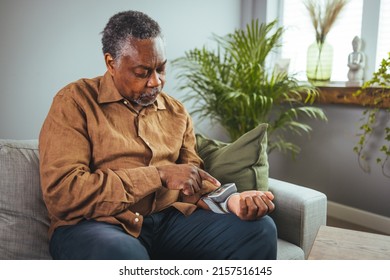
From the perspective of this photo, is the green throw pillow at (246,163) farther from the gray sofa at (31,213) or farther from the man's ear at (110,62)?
the man's ear at (110,62)

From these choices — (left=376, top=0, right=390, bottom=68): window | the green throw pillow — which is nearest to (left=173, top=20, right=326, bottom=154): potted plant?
(left=376, top=0, right=390, bottom=68): window

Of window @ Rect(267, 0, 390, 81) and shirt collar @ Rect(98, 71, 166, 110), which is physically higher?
window @ Rect(267, 0, 390, 81)

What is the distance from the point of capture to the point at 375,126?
2.46 meters

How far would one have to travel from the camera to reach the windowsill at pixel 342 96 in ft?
7.87

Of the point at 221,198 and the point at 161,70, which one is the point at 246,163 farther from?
the point at 161,70

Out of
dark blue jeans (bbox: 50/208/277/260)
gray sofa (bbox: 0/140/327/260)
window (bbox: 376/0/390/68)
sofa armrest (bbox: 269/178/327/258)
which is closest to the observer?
dark blue jeans (bbox: 50/208/277/260)

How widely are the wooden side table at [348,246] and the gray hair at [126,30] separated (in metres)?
0.81

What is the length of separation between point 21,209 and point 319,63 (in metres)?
2.04

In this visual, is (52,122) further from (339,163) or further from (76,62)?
(339,163)

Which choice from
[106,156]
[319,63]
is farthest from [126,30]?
[319,63]

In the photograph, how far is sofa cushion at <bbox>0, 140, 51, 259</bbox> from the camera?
4.30ft

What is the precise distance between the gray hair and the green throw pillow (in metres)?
0.48

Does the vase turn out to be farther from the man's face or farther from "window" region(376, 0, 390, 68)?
the man's face

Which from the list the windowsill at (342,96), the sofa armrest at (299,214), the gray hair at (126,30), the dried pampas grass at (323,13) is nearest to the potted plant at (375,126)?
the windowsill at (342,96)
